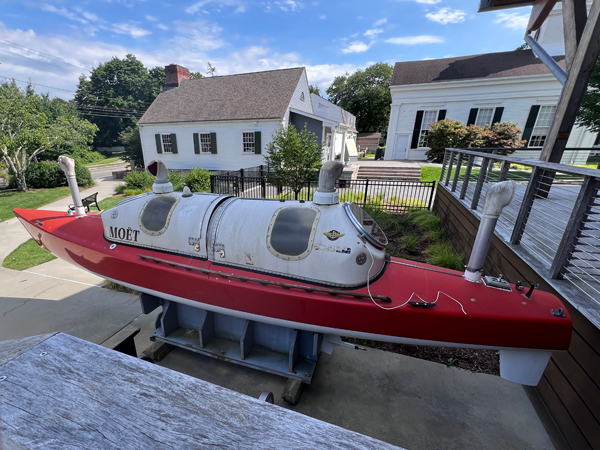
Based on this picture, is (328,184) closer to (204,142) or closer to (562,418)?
(562,418)

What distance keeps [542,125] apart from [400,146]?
29.4ft

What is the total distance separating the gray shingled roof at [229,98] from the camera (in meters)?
15.5

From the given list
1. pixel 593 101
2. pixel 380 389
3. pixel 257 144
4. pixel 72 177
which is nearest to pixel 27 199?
pixel 257 144

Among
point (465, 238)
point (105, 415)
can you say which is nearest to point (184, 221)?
point (105, 415)

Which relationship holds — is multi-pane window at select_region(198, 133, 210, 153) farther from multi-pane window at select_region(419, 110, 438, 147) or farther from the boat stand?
multi-pane window at select_region(419, 110, 438, 147)

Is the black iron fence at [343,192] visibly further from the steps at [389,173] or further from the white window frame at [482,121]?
the white window frame at [482,121]

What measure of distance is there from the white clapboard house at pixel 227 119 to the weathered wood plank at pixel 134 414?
14.9 meters

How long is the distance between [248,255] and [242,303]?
20.5 inches

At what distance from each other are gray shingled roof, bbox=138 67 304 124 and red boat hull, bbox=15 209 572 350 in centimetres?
1310

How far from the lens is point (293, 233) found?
8.94 feet

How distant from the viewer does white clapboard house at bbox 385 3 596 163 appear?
17.1 metres

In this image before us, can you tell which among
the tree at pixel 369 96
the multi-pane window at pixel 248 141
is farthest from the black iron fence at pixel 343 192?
the tree at pixel 369 96

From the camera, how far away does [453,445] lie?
249 cm

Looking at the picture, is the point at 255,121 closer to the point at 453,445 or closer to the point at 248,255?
the point at 248,255
